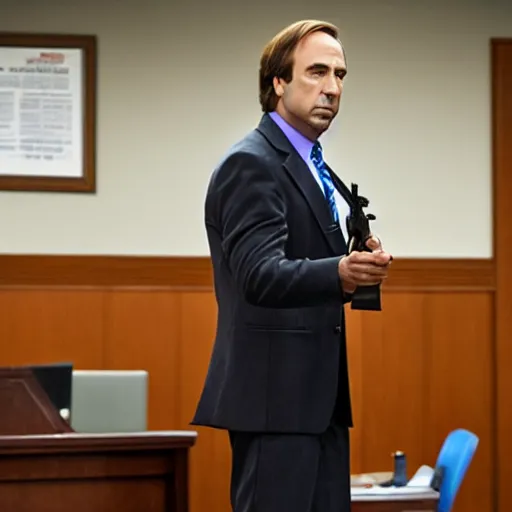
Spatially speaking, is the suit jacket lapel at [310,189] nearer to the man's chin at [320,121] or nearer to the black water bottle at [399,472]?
the man's chin at [320,121]

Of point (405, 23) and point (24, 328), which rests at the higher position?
point (405, 23)

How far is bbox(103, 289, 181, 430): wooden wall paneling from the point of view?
14.1ft

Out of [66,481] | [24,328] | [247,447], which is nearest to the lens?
[247,447]

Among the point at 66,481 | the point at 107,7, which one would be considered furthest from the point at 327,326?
the point at 107,7

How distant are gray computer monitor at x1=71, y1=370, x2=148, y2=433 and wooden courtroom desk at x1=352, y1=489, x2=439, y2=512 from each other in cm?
75

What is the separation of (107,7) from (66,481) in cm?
268

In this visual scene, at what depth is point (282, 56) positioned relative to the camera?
1676 mm

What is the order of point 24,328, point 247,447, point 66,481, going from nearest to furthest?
point 247,447
point 66,481
point 24,328

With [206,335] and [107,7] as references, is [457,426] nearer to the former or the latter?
[206,335]

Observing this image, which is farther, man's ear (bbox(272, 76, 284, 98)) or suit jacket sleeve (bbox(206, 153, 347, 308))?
man's ear (bbox(272, 76, 284, 98))

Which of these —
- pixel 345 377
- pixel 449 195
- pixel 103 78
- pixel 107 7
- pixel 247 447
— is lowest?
pixel 247 447

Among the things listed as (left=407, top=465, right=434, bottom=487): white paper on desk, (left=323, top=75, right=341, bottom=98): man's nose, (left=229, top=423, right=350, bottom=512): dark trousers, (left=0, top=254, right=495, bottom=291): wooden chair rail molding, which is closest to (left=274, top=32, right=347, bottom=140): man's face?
(left=323, top=75, right=341, bottom=98): man's nose

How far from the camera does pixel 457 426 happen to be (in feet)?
14.5

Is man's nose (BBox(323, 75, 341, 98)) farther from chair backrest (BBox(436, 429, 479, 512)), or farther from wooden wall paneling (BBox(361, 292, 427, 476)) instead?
wooden wall paneling (BBox(361, 292, 427, 476))
